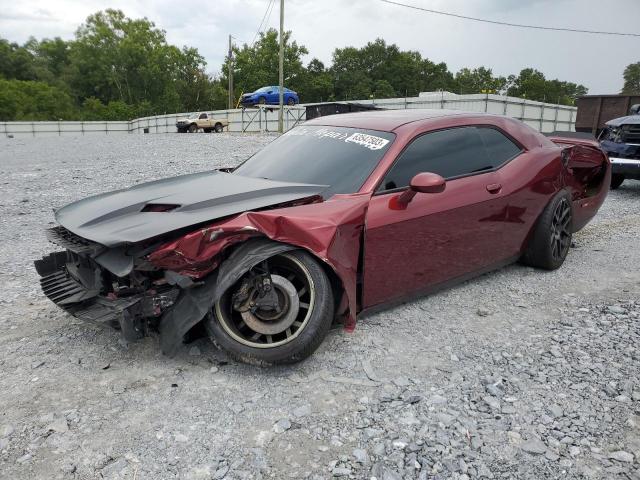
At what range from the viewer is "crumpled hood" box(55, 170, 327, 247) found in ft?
8.98

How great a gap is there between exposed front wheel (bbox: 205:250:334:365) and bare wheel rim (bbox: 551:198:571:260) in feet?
8.93

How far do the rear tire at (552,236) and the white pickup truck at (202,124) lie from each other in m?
31.0

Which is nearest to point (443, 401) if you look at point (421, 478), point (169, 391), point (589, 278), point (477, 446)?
point (477, 446)

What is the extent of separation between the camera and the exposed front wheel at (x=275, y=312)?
2801 millimetres

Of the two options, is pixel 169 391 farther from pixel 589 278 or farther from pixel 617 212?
pixel 617 212

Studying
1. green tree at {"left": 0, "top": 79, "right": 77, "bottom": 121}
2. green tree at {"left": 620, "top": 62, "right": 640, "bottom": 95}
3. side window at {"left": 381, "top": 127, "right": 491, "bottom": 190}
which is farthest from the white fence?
green tree at {"left": 620, "top": 62, "right": 640, "bottom": 95}

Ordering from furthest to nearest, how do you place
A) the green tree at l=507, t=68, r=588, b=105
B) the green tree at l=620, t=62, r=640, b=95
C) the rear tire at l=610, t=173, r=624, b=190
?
the green tree at l=620, t=62, r=640, b=95, the green tree at l=507, t=68, r=588, b=105, the rear tire at l=610, t=173, r=624, b=190

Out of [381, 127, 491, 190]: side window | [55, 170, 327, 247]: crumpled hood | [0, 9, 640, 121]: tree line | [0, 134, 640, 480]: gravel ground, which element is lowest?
[0, 134, 640, 480]: gravel ground

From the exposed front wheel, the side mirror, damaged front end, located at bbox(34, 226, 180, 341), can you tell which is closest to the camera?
Result: damaged front end, located at bbox(34, 226, 180, 341)

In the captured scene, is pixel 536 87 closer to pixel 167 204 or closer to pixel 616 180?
pixel 616 180

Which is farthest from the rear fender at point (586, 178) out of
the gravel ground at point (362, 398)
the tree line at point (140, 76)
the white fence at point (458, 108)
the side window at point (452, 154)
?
the tree line at point (140, 76)

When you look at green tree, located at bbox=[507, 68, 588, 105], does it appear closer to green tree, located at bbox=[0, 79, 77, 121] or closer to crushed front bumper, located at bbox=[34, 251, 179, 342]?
green tree, located at bbox=[0, 79, 77, 121]

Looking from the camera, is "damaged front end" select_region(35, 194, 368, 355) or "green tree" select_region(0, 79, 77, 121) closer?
"damaged front end" select_region(35, 194, 368, 355)

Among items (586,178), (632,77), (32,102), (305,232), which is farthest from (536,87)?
(305,232)
